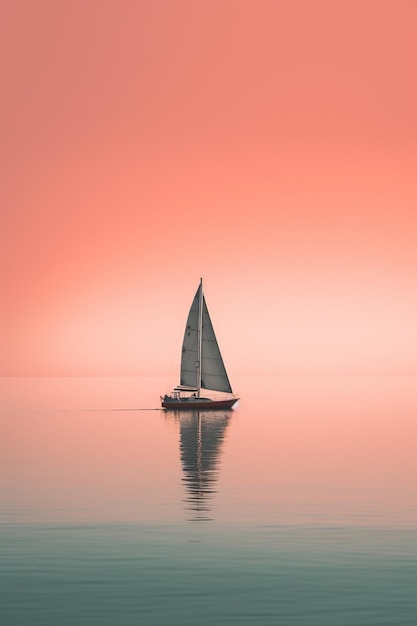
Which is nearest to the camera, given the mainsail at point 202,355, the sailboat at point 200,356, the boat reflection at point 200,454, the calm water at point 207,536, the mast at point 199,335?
the calm water at point 207,536

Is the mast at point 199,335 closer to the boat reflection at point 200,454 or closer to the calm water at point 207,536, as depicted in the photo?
the boat reflection at point 200,454

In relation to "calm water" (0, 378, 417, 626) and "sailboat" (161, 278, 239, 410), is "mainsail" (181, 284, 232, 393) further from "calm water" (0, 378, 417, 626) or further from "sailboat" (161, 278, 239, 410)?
"calm water" (0, 378, 417, 626)

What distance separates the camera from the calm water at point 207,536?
120ft

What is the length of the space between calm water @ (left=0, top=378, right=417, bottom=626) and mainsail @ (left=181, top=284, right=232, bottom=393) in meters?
59.0

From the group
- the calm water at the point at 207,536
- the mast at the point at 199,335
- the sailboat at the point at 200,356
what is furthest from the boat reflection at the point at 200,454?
the mast at the point at 199,335

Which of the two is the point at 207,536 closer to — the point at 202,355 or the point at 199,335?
the point at 199,335

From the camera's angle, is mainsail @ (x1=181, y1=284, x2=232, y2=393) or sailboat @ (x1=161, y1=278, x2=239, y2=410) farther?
mainsail @ (x1=181, y1=284, x2=232, y2=393)

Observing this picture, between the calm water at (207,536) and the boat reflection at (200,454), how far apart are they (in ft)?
0.89

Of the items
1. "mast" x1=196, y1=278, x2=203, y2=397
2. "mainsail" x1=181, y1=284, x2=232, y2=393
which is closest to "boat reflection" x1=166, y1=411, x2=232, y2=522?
"mainsail" x1=181, y1=284, x2=232, y2=393

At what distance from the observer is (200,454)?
328ft

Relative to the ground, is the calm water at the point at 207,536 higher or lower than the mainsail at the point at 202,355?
lower

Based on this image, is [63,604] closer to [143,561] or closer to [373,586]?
[143,561]

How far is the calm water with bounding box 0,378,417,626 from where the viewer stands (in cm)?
3672

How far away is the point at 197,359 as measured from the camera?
166125 mm
